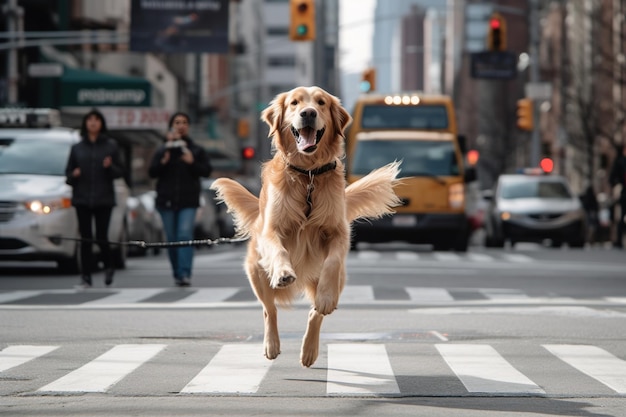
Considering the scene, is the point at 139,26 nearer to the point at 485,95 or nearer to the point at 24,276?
the point at 24,276

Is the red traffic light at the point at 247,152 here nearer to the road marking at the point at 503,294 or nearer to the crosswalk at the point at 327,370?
the road marking at the point at 503,294

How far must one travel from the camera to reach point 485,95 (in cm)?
15500

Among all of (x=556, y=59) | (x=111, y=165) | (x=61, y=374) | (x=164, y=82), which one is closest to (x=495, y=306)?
(x=111, y=165)

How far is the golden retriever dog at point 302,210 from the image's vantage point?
30.2ft

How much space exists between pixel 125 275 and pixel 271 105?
36.6ft

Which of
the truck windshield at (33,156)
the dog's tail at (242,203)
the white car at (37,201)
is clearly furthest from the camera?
the truck windshield at (33,156)

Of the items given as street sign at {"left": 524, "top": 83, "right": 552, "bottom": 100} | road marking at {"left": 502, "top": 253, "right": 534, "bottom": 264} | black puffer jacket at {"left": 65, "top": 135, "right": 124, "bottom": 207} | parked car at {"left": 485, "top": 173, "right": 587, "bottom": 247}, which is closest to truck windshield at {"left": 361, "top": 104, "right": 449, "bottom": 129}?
parked car at {"left": 485, "top": 173, "right": 587, "bottom": 247}

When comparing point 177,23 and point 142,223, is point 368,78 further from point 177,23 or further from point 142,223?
point 142,223

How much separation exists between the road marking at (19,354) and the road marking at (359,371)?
6.24 ft

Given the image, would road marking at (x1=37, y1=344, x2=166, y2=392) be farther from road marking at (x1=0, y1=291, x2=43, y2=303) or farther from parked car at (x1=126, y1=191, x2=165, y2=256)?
parked car at (x1=126, y1=191, x2=165, y2=256)

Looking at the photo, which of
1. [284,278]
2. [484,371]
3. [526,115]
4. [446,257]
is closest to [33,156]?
[446,257]

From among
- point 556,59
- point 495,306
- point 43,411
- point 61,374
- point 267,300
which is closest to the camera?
point 43,411

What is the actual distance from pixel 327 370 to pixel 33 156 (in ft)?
39.3

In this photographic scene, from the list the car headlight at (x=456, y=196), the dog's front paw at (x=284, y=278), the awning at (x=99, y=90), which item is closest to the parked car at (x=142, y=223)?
the car headlight at (x=456, y=196)
